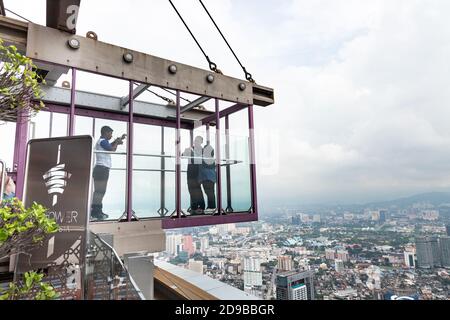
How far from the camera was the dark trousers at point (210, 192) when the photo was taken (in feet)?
13.9

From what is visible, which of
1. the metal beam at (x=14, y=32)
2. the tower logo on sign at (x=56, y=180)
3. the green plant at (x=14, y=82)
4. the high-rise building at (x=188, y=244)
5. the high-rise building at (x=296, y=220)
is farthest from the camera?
the high-rise building at (x=296, y=220)

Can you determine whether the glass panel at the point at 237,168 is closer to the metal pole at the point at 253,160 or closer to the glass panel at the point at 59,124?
the metal pole at the point at 253,160

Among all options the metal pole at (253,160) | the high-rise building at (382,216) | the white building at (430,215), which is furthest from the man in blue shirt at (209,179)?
the white building at (430,215)

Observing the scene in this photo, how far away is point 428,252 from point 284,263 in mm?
2013

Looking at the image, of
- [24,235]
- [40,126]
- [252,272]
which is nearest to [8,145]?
[40,126]

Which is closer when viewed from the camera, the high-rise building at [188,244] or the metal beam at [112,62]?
the metal beam at [112,62]

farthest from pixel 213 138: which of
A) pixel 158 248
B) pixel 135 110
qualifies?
pixel 158 248

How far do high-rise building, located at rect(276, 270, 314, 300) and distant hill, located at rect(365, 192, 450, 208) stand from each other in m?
2.52

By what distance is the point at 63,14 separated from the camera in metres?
2.97

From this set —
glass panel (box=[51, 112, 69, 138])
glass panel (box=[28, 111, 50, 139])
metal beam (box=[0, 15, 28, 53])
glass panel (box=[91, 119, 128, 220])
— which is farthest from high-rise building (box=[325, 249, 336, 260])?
metal beam (box=[0, 15, 28, 53])

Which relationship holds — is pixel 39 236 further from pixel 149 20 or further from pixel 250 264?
pixel 149 20

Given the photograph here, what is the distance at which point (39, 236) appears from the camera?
1573 millimetres

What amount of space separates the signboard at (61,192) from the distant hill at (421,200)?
5.00 m

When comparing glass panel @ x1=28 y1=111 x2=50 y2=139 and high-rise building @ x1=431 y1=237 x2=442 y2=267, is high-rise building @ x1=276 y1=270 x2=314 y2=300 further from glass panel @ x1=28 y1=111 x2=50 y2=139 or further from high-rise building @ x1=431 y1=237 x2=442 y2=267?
glass panel @ x1=28 y1=111 x2=50 y2=139
